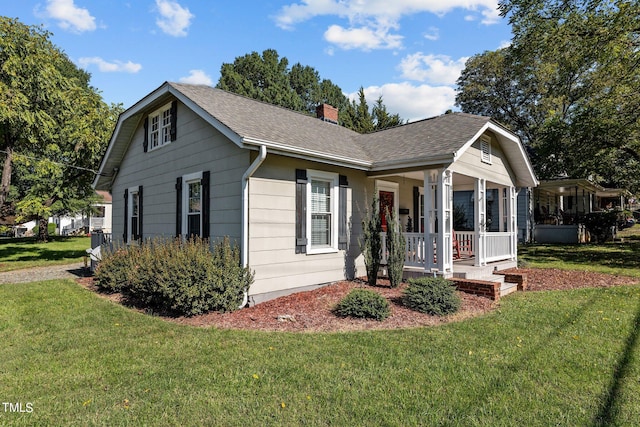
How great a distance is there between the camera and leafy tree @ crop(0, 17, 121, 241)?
13.3 m

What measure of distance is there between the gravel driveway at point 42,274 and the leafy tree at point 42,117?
3.25 m

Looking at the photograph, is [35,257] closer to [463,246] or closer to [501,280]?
[463,246]

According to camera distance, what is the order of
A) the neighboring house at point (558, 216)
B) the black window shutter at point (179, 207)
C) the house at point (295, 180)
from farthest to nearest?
the neighboring house at point (558, 216)
the black window shutter at point (179, 207)
the house at point (295, 180)

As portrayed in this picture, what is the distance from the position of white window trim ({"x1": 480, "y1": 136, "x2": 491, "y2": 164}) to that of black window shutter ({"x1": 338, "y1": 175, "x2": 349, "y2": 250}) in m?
4.14

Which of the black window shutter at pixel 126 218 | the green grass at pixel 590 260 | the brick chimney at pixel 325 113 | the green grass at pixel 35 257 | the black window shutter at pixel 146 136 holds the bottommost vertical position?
the green grass at pixel 35 257

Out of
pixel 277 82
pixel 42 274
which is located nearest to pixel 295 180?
Answer: pixel 42 274

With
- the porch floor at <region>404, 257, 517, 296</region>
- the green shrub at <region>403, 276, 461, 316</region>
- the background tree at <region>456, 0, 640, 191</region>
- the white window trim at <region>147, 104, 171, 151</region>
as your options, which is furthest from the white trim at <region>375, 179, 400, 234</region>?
the background tree at <region>456, 0, 640, 191</region>

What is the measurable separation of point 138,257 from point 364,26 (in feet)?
31.9

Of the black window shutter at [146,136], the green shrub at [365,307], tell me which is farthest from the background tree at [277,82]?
the green shrub at [365,307]

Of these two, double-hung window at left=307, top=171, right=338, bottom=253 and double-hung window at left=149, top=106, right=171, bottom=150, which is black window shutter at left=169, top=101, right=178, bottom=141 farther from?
double-hung window at left=307, top=171, right=338, bottom=253

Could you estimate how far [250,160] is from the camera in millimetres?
6930

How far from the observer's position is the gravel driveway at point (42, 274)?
11.2 m

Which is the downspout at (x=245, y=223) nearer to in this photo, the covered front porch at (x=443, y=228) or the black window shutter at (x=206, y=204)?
the black window shutter at (x=206, y=204)

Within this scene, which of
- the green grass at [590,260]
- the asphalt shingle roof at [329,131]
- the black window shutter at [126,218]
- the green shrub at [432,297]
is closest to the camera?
the green shrub at [432,297]
